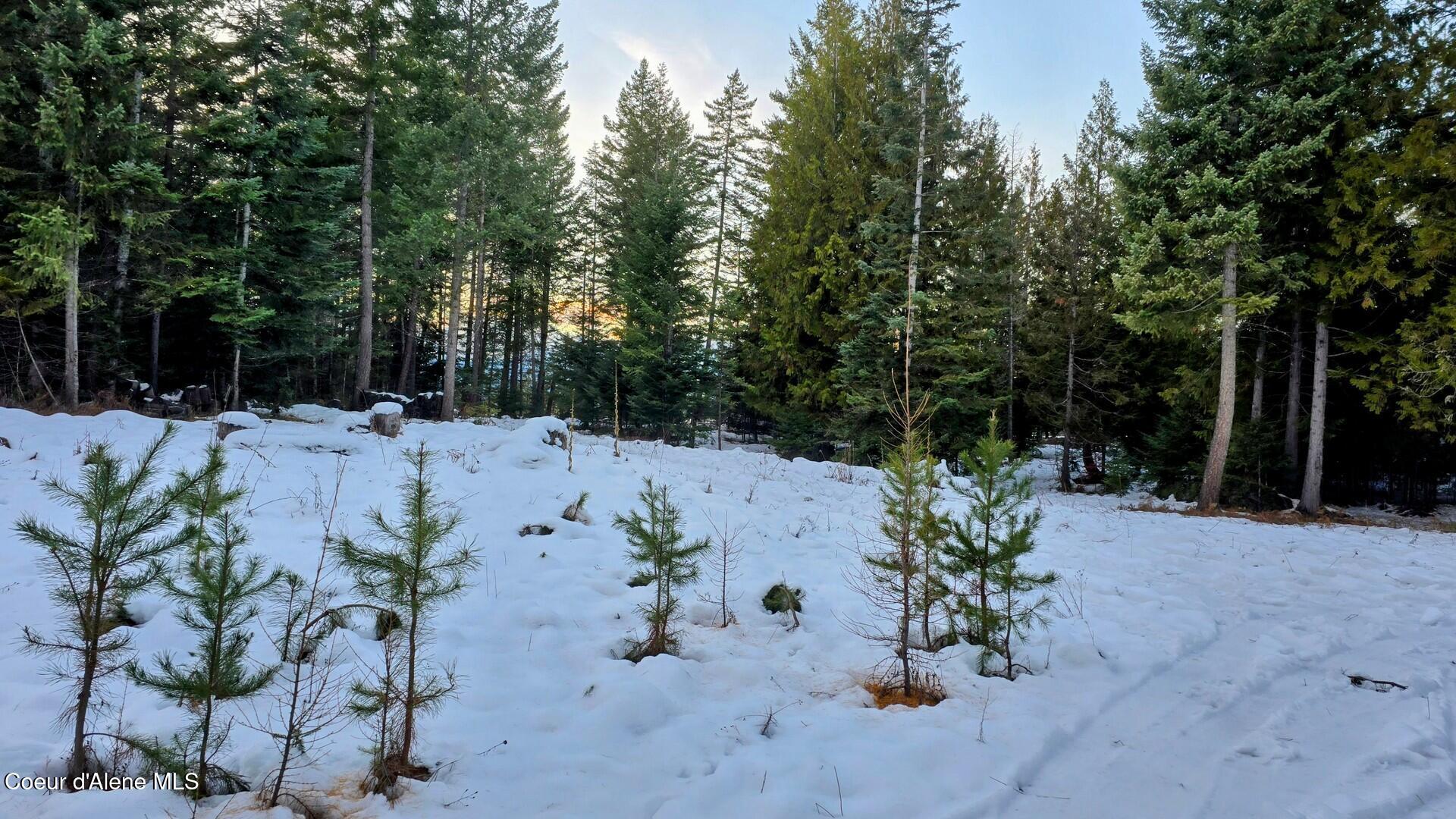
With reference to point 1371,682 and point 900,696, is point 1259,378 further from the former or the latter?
point 900,696

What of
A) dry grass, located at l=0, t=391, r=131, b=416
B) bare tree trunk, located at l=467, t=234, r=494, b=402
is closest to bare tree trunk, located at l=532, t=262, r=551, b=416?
bare tree trunk, located at l=467, t=234, r=494, b=402

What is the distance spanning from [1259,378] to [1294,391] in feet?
2.62

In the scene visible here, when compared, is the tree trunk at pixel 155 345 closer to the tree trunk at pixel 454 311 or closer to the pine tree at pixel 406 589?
the tree trunk at pixel 454 311

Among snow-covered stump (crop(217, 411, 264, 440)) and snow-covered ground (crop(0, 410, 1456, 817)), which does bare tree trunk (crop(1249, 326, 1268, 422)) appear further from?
snow-covered stump (crop(217, 411, 264, 440))

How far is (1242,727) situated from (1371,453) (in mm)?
17437

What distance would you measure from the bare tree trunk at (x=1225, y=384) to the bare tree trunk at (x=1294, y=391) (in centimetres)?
242

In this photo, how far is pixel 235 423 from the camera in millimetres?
8500

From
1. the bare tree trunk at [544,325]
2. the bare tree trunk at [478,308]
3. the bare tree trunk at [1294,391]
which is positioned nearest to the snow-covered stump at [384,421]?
the bare tree trunk at [478,308]

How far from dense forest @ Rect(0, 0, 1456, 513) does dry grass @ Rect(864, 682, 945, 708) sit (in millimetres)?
6223

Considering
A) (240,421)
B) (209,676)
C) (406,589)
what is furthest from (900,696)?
(240,421)

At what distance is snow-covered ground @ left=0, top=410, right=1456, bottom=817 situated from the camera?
8.29 feet

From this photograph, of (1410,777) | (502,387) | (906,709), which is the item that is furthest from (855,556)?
(502,387)

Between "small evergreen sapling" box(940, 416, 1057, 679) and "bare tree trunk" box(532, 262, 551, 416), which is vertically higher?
"bare tree trunk" box(532, 262, 551, 416)

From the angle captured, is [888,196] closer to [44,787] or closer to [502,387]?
[44,787]
